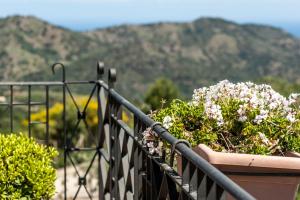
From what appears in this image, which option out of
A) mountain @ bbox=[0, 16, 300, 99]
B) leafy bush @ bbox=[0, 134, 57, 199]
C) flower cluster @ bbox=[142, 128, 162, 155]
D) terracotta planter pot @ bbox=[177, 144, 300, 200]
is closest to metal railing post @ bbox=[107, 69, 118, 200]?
leafy bush @ bbox=[0, 134, 57, 199]

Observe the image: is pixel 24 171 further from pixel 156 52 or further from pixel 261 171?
pixel 156 52

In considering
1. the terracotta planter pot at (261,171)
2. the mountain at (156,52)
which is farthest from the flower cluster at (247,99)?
the mountain at (156,52)

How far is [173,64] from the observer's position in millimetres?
83625

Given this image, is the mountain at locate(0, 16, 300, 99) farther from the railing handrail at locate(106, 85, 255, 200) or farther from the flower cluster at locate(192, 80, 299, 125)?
the railing handrail at locate(106, 85, 255, 200)

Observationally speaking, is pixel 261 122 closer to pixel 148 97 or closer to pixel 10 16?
pixel 148 97

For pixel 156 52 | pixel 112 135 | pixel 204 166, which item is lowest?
pixel 156 52

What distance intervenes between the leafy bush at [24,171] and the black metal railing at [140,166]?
16.6 inches

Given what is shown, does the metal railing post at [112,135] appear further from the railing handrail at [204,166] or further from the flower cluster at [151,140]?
the flower cluster at [151,140]

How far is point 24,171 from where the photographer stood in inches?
142

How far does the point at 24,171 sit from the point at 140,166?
0.92 m

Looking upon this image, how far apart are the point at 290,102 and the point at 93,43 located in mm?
89326

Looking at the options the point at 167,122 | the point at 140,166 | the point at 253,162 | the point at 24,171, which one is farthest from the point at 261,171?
the point at 24,171

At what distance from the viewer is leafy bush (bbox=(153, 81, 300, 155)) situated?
2465 mm

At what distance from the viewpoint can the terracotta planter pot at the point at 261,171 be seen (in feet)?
7.18
